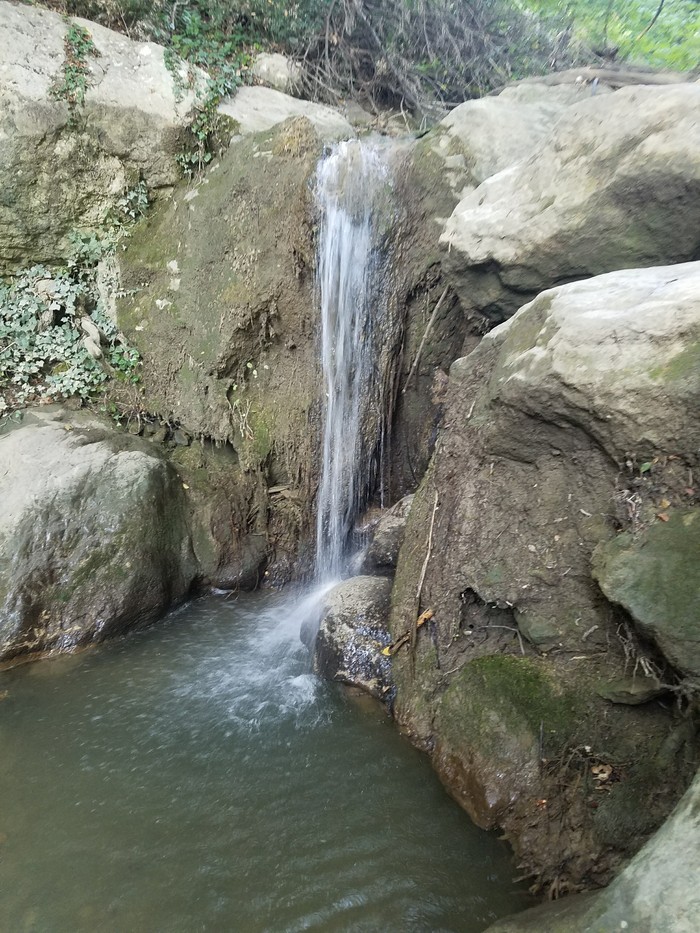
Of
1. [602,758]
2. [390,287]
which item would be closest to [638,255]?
[390,287]

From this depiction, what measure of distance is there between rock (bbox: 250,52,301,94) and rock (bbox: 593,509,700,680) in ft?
25.5

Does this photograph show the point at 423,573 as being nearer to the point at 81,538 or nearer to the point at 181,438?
the point at 81,538

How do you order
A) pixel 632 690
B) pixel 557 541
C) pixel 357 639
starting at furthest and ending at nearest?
pixel 357 639, pixel 557 541, pixel 632 690

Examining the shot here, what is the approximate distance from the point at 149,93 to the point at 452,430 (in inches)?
221

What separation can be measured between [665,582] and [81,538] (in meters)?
4.73

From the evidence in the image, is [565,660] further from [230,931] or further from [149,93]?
[149,93]

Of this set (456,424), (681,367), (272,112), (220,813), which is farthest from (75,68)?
(220,813)

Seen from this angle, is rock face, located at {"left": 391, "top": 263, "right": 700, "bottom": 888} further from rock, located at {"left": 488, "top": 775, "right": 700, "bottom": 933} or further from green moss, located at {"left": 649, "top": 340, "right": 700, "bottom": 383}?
rock, located at {"left": 488, "top": 775, "right": 700, "bottom": 933}

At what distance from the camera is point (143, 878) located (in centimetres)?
286

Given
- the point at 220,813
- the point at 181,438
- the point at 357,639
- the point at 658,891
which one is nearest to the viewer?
the point at 658,891

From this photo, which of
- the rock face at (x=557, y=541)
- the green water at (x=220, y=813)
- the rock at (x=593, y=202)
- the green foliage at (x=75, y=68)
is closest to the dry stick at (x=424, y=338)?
the rock at (x=593, y=202)

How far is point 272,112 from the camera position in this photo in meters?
7.11

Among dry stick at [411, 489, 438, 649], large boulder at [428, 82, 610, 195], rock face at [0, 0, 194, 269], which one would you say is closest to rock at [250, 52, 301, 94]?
rock face at [0, 0, 194, 269]

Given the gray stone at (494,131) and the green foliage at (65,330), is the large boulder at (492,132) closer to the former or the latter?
the gray stone at (494,131)
